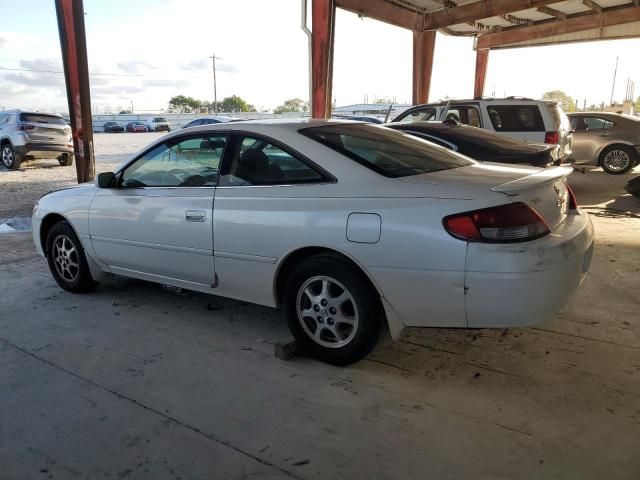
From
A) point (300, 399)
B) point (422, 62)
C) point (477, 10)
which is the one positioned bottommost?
point (300, 399)

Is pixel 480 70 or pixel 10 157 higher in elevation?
pixel 480 70

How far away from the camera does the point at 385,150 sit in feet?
11.8

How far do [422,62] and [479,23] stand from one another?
11.7 ft

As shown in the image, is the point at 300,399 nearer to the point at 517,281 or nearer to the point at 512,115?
the point at 517,281

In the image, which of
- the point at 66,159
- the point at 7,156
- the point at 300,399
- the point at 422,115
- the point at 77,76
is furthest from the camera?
the point at 66,159

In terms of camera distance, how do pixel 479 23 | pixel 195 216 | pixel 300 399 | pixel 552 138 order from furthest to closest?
pixel 479 23, pixel 552 138, pixel 195 216, pixel 300 399

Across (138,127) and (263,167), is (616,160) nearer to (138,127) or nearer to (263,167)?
(263,167)

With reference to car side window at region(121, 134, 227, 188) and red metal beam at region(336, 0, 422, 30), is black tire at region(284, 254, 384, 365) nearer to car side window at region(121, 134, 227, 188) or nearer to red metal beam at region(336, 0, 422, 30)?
car side window at region(121, 134, 227, 188)

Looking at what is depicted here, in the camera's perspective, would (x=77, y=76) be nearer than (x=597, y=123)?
Yes

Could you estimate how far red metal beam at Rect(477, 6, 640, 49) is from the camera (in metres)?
18.2

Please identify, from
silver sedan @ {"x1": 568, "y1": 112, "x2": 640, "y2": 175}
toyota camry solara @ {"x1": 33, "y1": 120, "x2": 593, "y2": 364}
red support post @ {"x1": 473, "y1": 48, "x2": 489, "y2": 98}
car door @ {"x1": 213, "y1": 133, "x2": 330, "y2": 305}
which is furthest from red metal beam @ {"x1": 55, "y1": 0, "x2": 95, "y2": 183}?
red support post @ {"x1": 473, "y1": 48, "x2": 489, "y2": 98}

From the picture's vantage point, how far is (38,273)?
542 cm

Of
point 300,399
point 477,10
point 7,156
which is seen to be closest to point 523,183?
point 300,399

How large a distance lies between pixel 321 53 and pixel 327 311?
10763mm
